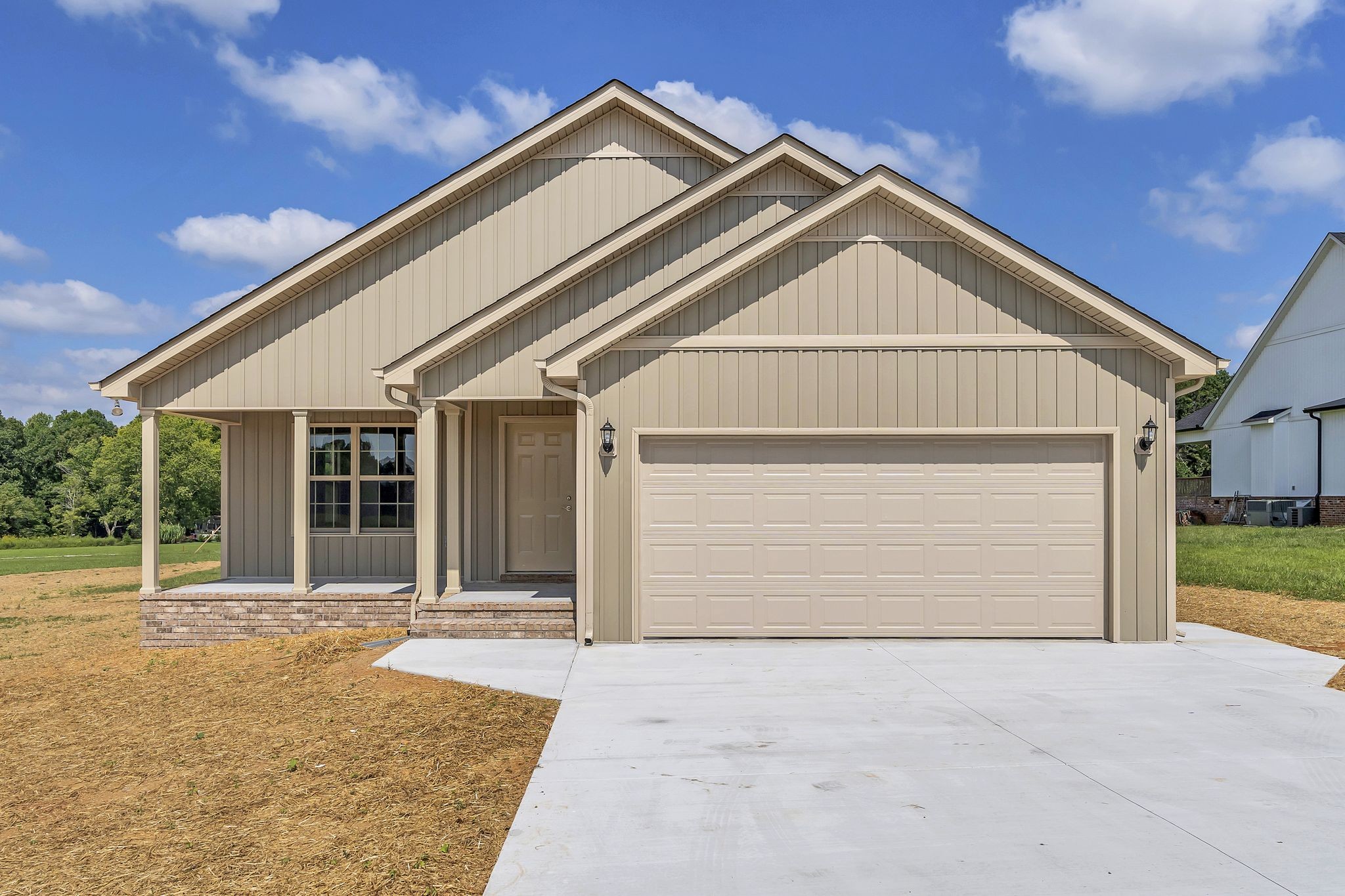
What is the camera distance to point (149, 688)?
7.77 metres

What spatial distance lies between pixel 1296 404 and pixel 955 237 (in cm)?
2660

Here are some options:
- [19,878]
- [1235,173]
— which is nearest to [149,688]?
[19,878]

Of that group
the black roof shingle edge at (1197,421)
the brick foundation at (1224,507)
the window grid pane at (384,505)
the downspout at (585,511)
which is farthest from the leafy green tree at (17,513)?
the black roof shingle edge at (1197,421)

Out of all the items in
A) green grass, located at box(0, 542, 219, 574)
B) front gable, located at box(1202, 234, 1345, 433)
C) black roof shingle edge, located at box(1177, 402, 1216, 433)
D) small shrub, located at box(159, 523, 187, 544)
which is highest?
front gable, located at box(1202, 234, 1345, 433)

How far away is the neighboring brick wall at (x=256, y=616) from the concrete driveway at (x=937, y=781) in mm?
3962

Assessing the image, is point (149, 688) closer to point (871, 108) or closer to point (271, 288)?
point (271, 288)

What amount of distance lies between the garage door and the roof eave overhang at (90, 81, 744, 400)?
4874 mm

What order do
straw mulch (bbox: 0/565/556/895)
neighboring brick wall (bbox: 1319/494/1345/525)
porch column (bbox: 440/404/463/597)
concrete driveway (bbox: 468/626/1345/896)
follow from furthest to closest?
neighboring brick wall (bbox: 1319/494/1345/525) < porch column (bbox: 440/404/463/597) < straw mulch (bbox: 0/565/556/895) < concrete driveway (bbox: 468/626/1345/896)

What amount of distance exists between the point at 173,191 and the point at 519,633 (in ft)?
110

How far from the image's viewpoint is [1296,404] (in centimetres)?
2781

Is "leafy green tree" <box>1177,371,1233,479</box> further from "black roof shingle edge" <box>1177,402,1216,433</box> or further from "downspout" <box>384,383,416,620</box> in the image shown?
"downspout" <box>384,383,416,620</box>

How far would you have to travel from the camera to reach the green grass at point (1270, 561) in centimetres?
1338

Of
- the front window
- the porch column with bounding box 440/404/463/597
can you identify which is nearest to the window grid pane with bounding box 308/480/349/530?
the front window

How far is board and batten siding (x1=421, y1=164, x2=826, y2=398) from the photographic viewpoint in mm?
9469
